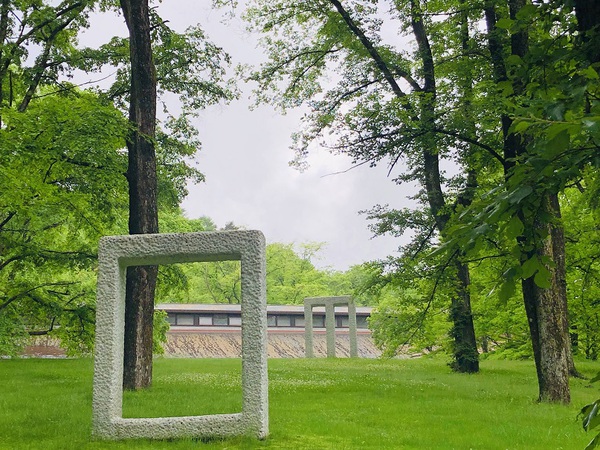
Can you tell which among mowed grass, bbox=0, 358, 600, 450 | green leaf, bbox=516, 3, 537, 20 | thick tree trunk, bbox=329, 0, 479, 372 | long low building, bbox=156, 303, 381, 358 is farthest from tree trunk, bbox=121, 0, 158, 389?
long low building, bbox=156, 303, 381, 358

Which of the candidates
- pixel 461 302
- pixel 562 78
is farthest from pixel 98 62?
pixel 562 78

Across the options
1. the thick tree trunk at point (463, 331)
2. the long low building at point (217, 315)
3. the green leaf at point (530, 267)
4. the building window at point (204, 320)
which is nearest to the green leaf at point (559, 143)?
the green leaf at point (530, 267)

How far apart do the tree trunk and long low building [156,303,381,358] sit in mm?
20729

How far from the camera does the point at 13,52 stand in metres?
15.2

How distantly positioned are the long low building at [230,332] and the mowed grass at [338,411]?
18.2m

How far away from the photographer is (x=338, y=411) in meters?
9.88

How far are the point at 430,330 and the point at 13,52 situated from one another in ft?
48.2

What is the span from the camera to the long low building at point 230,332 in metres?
34.3

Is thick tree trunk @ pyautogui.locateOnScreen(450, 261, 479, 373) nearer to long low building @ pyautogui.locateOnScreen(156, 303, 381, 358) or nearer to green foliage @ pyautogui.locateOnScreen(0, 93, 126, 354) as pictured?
green foliage @ pyautogui.locateOnScreen(0, 93, 126, 354)

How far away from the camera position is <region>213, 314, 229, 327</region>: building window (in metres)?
37.3

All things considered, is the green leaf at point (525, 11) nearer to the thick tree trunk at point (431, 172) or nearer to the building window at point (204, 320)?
the thick tree trunk at point (431, 172)

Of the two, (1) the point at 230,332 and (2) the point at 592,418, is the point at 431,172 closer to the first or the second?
(2) the point at 592,418

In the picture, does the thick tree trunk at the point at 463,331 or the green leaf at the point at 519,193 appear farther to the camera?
the thick tree trunk at the point at 463,331

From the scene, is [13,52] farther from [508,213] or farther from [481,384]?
[508,213]
